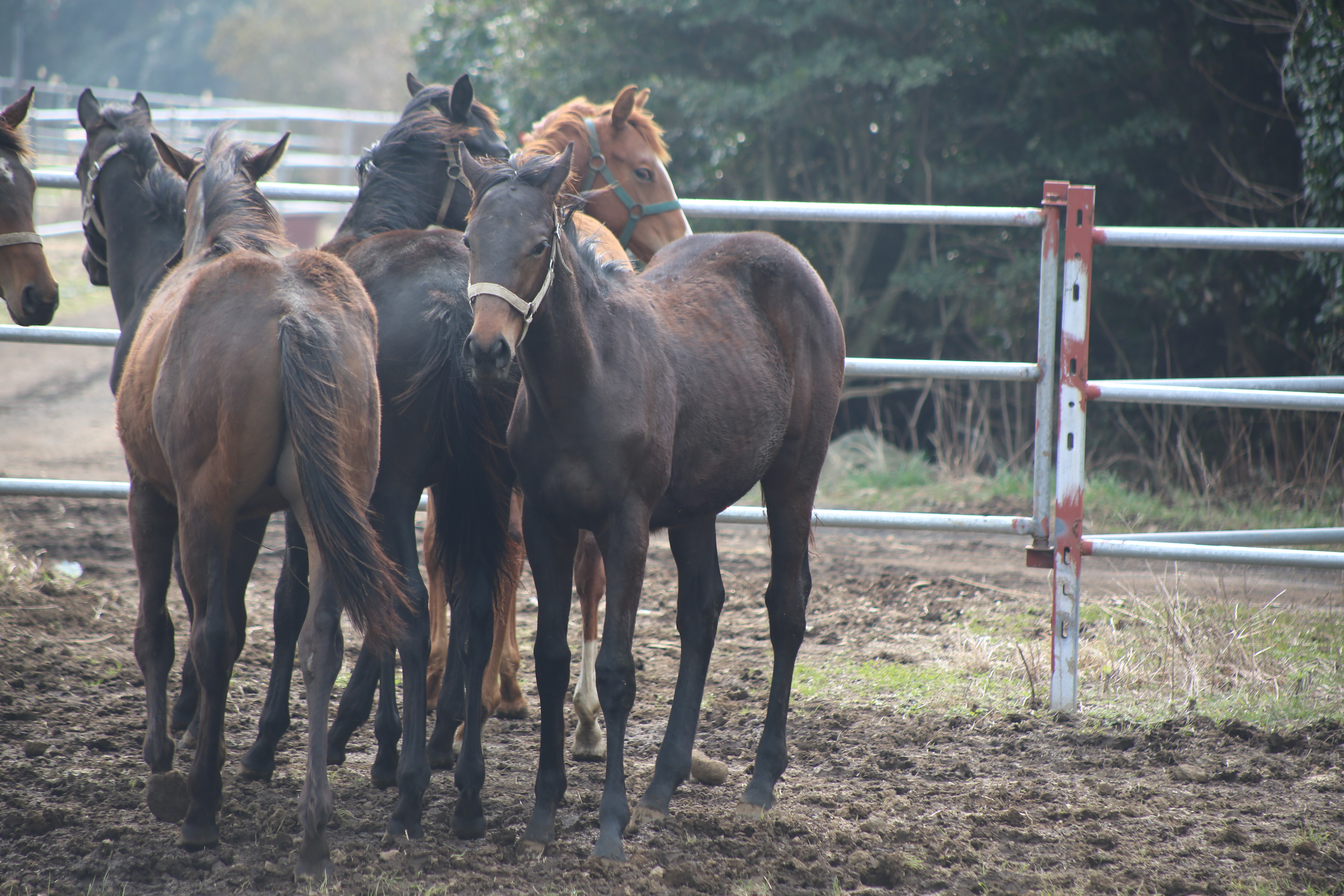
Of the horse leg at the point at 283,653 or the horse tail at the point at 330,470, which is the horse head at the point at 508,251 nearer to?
the horse tail at the point at 330,470

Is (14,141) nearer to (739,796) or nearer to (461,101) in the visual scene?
(461,101)

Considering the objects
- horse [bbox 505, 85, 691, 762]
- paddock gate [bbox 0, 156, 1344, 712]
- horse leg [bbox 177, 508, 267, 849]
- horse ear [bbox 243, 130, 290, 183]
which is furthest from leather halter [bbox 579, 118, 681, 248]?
horse leg [bbox 177, 508, 267, 849]

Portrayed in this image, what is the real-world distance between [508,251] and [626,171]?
2100mm

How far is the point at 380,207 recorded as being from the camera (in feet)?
12.5

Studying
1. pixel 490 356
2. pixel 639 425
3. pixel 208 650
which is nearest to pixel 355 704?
pixel 208 650

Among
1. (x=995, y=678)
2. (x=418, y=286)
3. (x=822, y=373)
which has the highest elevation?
(x=418, y=286)

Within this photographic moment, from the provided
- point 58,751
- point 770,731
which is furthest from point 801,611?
point 58,751

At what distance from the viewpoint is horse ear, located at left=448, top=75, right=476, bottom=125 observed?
12.8 feet

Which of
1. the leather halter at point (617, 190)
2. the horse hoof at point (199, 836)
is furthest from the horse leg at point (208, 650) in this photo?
the leather halter at point (617, 190)

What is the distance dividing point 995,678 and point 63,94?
2249 centimetres

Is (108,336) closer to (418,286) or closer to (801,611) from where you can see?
(418,286)

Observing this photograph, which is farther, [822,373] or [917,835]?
[822,373]

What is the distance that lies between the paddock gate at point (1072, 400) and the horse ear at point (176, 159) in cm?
213

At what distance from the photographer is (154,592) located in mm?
3211
